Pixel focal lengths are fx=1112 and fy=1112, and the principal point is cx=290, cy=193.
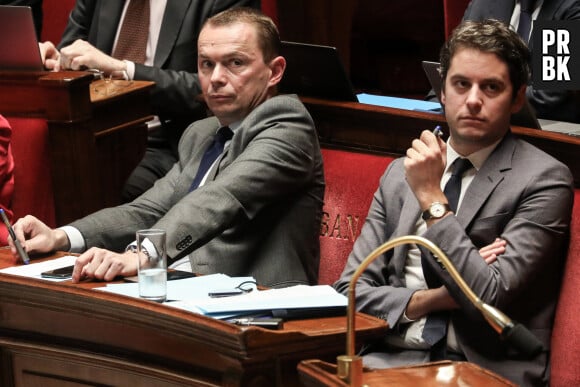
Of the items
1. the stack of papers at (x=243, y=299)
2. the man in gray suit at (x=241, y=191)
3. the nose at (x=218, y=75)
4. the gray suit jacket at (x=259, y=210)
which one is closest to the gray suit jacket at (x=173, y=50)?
the man in gray suit at (x=241, y=191)

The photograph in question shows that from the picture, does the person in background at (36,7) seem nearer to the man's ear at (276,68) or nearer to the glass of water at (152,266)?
the man's ear at (276,68)

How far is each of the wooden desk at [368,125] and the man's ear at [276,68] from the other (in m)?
0.29

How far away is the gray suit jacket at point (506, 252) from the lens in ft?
7.52

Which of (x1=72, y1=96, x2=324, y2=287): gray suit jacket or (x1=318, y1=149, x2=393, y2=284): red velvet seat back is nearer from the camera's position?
(x1=72, y1=96, x2=324, y2=287): gray suit jacket

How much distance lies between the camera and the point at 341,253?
2938 mm

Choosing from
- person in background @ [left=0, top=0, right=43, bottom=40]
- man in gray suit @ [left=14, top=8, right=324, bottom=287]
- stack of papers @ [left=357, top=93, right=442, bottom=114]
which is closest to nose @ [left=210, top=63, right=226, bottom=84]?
man in gray suit @ [left=14, top=8, right=324, bottom=287]

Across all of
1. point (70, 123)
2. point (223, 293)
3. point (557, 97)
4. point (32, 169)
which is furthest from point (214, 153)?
point (557, 97)

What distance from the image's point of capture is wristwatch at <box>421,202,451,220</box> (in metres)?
2.34

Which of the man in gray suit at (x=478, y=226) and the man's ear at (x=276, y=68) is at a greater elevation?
the man's ear at (x=276, y=68)

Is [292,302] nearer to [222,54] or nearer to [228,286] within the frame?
[228,286]

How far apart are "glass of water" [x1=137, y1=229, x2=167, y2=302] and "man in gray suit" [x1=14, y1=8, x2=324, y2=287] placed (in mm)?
343

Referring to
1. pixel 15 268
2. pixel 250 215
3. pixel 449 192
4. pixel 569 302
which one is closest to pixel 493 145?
pixel 449 192

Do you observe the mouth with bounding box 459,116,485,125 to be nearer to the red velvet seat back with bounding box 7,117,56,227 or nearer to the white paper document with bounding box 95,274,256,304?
the white paper document with bounding box 95,274,256,304

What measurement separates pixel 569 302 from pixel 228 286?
751 millimetres
